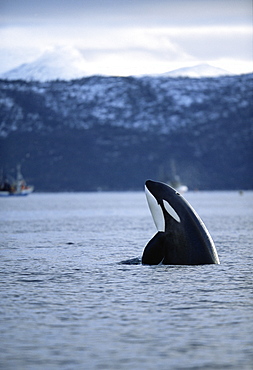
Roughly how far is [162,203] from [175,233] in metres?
1.00

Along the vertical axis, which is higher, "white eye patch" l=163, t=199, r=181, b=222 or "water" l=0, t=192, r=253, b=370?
"white eye patch" l=163, t=199, r=181, b=222

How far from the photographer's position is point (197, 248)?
22359 mm

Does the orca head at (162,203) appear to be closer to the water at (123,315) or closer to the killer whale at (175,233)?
the killer whale at (175,233)

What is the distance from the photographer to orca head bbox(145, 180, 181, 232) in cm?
2197

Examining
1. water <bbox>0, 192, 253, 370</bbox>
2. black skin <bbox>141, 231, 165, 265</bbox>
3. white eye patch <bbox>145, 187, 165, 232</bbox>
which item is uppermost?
white eye patch <bbox>145, 187, 165, 232</bbox>

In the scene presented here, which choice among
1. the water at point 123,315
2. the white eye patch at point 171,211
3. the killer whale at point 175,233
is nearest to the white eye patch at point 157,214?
the killer whale at point 175,233

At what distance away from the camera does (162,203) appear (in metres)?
22.2

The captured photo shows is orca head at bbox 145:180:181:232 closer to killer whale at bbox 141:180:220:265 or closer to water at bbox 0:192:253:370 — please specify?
killer whale at bbox 141:180:220:265

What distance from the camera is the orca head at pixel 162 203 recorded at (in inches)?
865

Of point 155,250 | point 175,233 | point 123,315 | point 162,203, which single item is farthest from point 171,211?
point 123,315

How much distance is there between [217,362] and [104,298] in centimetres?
581

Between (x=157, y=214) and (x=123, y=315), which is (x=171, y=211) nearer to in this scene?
(x=157, y=214)

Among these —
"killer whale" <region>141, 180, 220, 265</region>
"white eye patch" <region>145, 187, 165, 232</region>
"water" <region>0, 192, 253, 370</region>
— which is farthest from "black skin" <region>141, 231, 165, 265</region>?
"water" <region>0, 192, 253, 370</region>

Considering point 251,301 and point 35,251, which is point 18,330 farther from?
point 35,251
